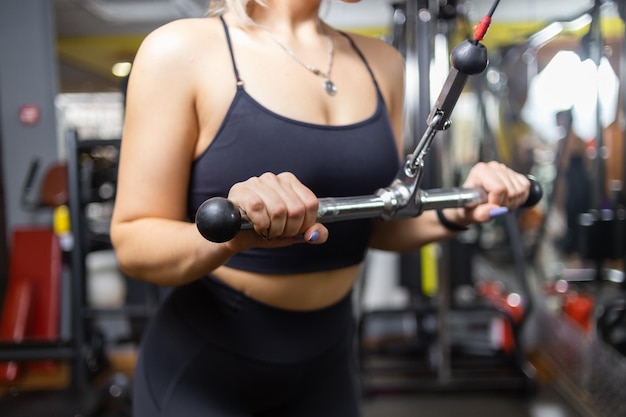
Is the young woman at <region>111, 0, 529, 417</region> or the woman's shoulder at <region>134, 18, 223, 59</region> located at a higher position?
the woman's shoulder at <region>134, 18, 223, 59</region>

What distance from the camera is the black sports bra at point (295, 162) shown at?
2.49 feet

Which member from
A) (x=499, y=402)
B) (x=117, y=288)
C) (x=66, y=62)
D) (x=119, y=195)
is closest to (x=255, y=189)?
(x=119, y=195)

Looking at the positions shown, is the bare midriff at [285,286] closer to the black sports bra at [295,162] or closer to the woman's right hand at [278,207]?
the black sports bra at [295,162]

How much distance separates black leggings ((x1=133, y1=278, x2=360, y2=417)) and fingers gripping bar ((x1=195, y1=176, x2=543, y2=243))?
25 cm

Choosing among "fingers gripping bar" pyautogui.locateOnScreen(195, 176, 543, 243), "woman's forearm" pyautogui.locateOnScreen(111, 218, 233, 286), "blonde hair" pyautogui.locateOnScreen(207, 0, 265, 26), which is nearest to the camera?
"fingers gripping bar" pyautogui.locateOnScreen(195, 176, 543, 243)

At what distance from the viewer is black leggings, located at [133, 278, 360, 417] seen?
2.71 feet

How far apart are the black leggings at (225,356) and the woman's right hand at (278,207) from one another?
0.29 meters

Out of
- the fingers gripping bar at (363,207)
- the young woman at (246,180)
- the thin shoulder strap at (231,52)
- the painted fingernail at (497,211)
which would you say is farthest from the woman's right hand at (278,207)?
the painted fingernail at (497,211)

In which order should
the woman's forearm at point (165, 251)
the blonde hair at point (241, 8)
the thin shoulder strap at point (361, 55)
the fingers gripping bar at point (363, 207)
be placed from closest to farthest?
the fingers gripping bar at point (363, 207)
the woman's forearm at point (165, 251)
the blonde hair at point (241, 8)
the thin shoulder strap at point (361, 55)

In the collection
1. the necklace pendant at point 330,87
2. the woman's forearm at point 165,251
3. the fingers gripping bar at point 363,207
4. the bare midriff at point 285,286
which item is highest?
the necklace pendant at point 330,87

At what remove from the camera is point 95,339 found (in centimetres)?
317

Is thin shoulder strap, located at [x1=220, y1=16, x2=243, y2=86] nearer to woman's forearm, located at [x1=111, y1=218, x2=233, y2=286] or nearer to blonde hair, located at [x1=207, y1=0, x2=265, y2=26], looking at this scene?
blonde hair, located at [x1=207, y1=0, x2=265, y2=26]

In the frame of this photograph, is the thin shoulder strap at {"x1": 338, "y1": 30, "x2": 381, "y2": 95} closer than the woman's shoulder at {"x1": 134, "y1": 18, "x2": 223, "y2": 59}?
No

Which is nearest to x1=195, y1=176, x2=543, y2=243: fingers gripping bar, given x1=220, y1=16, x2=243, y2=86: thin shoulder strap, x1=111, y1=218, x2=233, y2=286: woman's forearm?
x1=111, y1=218, x2=233, y2=286: woman's forearm
